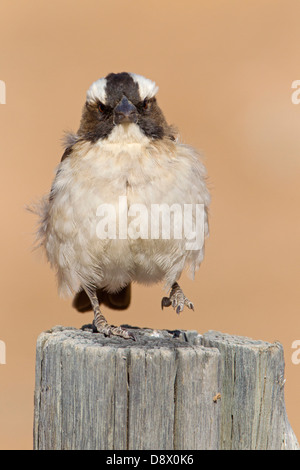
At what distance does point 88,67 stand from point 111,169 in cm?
892

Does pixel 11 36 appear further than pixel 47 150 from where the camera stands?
Yes

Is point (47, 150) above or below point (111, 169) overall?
above

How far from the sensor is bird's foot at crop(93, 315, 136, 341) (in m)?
4.30

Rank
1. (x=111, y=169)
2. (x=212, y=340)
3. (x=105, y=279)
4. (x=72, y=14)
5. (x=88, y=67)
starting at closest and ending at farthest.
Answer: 1. (x=212, y=340)
2. (x=111, y=169)
3. (x=105, y=279)
4. (x=88, y=67)
5. (x=72, y=14)

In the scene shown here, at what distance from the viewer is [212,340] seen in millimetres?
4156

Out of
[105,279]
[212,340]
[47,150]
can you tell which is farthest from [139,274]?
[47,150]

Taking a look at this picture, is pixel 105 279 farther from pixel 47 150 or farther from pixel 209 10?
pixel 209 10

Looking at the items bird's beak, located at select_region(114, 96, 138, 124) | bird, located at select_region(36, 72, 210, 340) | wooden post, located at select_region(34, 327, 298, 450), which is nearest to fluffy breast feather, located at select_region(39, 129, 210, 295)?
bird, located at select_region(36, 72, 210, 340)

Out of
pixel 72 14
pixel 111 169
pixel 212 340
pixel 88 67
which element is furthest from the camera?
pixel 72 14

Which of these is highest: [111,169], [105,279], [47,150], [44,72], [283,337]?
[44,72]

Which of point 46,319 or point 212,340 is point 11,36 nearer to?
point 46,319

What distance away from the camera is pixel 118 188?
16.0 feet

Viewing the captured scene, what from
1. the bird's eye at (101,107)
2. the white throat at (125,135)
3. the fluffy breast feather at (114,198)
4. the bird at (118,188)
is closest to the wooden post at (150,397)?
the bird at (118,188)

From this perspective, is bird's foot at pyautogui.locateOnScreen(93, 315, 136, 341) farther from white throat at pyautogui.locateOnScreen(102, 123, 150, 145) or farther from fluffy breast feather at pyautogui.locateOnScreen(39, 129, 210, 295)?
white throat at pyautogui.locateOnScreen(102, 123, 150, 145)
